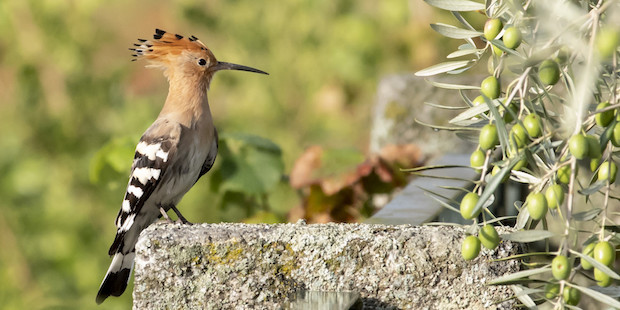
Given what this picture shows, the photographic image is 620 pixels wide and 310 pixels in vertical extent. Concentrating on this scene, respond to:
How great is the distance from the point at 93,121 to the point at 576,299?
3.93 meters

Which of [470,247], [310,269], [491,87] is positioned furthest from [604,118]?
[310,269]

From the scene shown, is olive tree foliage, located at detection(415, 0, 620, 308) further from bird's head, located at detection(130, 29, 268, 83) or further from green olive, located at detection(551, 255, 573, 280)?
bird's head, located at detection(130, 29, 268, 83)

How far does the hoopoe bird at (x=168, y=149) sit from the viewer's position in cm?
274

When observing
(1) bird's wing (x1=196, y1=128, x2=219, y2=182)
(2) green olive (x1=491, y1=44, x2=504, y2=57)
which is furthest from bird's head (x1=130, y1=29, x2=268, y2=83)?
(2) green olive (x1=491, y1=44, x2=504, y2=57)

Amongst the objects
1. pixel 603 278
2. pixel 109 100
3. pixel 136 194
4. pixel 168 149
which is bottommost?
pixel 603 278

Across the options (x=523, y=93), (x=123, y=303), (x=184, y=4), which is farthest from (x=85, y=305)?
(x=523, y=93)

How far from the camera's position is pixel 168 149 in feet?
9.01

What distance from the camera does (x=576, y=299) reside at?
47.0 inches

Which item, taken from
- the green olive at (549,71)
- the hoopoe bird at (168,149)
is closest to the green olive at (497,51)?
the green olive at (549,71)

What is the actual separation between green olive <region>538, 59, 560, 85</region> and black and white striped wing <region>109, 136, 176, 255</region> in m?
1.74

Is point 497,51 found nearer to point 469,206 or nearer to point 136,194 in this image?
point 469,206

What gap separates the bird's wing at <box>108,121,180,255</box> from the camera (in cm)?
273

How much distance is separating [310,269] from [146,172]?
4.52ft

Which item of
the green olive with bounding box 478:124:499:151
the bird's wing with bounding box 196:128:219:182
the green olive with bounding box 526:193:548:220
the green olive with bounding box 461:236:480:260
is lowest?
the green olive with bounding box 461:236:480:260
